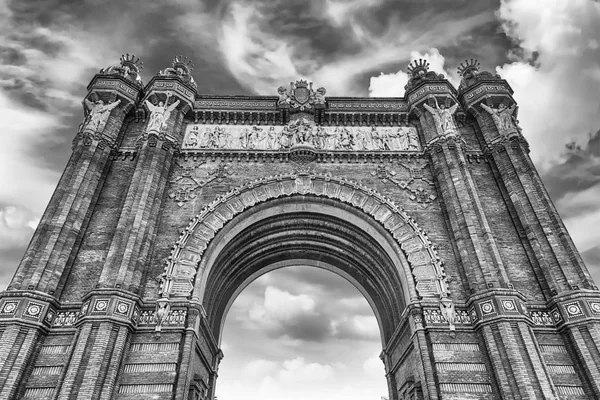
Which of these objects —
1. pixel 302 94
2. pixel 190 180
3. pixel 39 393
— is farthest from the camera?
pixel 302 94

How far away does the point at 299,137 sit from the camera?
54.4 ft

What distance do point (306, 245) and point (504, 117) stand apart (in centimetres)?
Answer: 996

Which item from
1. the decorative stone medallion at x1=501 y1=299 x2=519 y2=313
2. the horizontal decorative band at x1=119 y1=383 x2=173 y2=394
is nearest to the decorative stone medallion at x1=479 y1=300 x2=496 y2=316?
the decorative stone medallion at x1=501 y1=299 x2=519 y2=313

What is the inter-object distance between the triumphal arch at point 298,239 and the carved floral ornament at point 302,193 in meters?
0.06

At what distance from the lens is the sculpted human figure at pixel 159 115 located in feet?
52.3

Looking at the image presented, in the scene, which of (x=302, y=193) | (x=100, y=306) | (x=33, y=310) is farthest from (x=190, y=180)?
(x=33, y=310)

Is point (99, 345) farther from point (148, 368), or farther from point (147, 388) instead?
point (147, 388)

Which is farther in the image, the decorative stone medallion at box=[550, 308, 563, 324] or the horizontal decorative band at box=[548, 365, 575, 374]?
the decorative stone medallion at box=[550, 308, 563, 324]

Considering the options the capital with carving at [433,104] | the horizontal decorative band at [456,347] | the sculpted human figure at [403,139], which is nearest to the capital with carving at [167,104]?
the sculpted human figure at [403,139]

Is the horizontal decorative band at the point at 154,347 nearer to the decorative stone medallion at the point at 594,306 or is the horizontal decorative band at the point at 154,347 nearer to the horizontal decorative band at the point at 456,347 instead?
the horizontal decorative band at the point at 456,347

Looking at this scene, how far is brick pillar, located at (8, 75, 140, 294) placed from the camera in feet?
39.8

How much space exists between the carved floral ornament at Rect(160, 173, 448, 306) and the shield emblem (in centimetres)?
418

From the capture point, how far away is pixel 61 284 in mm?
12391

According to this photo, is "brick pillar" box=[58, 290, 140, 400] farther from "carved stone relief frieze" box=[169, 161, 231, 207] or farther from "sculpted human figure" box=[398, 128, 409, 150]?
"sculpted human figure" box=[398, 128, 409, 150]
